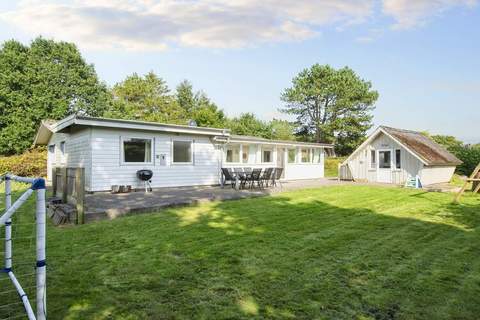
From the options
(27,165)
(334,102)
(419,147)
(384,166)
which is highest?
(334,102)

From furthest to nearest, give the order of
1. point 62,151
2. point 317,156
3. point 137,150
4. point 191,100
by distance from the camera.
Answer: point 191,100 < point 317,156 < point 62,151 < point 137,150

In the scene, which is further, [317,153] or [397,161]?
[317,153]

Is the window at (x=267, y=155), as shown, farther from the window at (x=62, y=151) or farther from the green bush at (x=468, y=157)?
the green bush at (x=468, y=157)

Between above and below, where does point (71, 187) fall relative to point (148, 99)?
below

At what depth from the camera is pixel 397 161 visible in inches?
764

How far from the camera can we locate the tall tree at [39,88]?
29.3 meters

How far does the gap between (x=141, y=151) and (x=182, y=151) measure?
6.54 feet

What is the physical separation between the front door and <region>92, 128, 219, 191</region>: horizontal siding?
10.4 meters

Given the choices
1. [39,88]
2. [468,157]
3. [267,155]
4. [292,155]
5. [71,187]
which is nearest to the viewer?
[71,187]

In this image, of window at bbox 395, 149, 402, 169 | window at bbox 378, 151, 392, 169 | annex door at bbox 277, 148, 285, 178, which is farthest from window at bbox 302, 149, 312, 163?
window at bbox 395, 149, 402, 169

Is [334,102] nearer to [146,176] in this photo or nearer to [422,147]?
[422,147]

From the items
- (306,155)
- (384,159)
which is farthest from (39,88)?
(384,159)

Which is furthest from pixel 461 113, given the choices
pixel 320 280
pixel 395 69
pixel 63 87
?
pixel 63 87

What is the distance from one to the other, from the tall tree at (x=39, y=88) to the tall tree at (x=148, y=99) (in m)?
3.94
